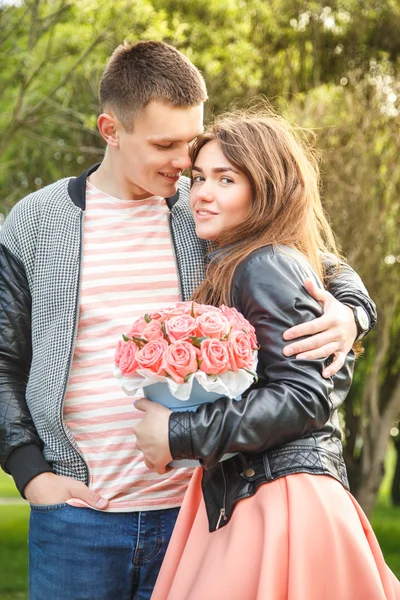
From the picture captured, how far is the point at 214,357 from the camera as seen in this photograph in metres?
2.41

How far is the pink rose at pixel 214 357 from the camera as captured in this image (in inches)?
94.7

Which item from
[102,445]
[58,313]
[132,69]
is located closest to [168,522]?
[102,445]

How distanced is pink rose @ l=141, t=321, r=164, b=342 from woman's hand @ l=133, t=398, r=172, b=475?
0.75 ft

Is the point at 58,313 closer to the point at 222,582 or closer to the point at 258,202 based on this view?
the point at 258,202

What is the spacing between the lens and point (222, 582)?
2428mm

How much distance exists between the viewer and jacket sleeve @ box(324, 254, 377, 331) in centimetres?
311

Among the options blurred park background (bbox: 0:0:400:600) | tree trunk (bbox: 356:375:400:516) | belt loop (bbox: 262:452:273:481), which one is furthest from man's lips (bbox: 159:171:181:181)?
tree trunk (bbox: 356:375:400:516)

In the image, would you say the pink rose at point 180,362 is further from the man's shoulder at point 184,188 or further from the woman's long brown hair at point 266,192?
the man's shoulder at point 184,188

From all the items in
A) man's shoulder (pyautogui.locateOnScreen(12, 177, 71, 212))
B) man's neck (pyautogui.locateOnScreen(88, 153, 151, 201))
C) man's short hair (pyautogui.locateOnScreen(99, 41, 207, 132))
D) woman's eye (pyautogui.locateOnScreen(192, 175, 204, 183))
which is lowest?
man's shoulder (pyautogui.locateOnScreen(12, 177, 71, 212))

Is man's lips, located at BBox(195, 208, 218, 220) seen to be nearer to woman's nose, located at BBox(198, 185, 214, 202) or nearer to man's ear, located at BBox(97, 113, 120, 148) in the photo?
woman's nose, located at BBox(198, 185, 214, 202)

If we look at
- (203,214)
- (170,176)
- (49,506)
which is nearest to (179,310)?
(203,214)

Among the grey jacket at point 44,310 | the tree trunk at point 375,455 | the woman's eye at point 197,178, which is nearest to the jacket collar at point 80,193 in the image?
the grey jacket at point 44,310

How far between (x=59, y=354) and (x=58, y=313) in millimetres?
161

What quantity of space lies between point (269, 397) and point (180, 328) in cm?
34
